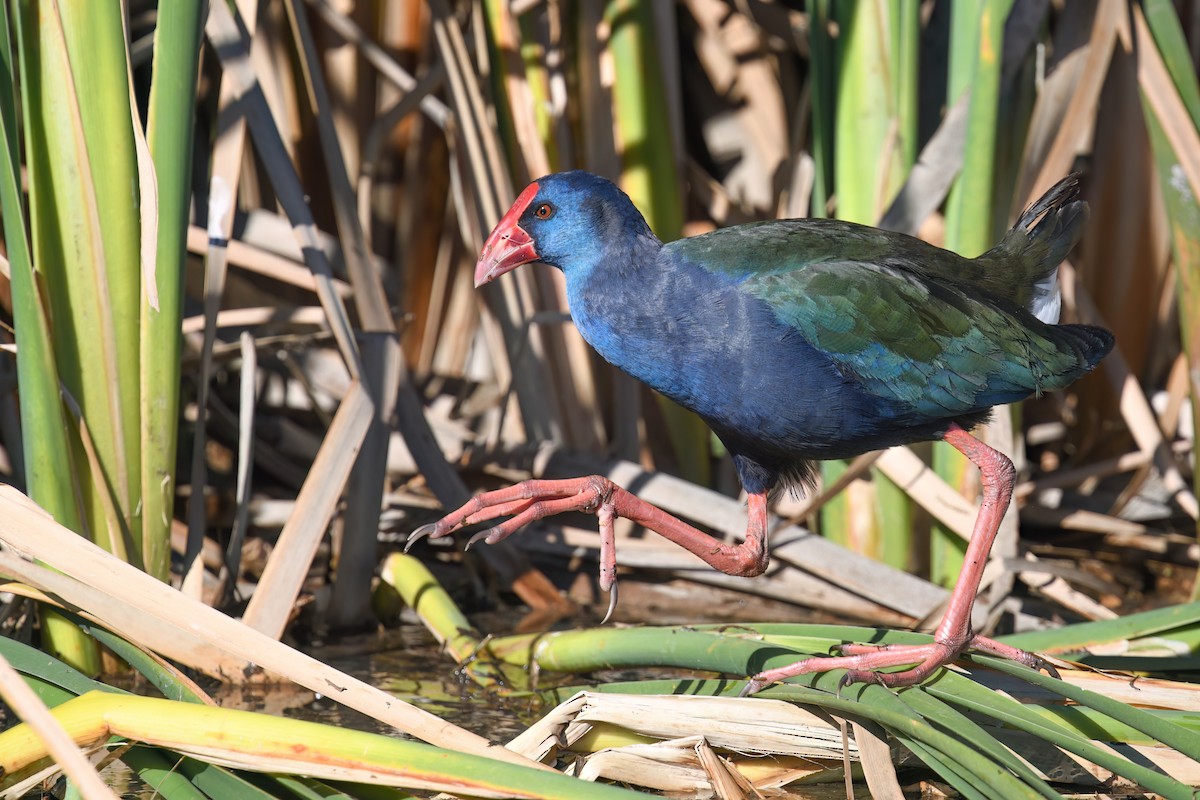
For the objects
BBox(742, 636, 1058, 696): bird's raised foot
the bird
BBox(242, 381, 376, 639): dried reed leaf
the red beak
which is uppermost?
the red beak

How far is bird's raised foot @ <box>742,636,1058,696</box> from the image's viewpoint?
1.95 metres

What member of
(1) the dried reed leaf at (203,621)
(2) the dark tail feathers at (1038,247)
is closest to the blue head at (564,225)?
(2) the dark tail feathers at (1038,247)

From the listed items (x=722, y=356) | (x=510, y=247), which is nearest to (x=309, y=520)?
(x=510, y=247)

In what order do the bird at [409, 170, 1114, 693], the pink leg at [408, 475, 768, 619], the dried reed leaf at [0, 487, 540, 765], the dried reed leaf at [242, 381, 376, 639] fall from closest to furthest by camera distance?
1. the dried reed leaf at [0, 487, 540, 765]
2. the pink leg at [408, 475, 768, 619]
3. the bird at [409, 170, 1114, 693]
4. the dried reed leaf at [242, 381, 376, 639]

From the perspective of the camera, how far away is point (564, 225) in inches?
89.9

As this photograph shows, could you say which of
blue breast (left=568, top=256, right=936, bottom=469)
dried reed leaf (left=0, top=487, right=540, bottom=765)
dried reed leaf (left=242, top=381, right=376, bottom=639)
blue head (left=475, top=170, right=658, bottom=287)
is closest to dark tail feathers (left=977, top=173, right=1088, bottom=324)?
blue breast (left=568, top=256, right=936, bottom=469)

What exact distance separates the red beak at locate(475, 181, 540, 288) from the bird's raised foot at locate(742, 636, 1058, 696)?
0.86 meters

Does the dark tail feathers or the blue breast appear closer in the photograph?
the blue breast

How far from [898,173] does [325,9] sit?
1.45 m

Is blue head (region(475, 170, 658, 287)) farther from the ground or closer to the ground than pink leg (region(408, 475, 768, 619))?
farther from the ground

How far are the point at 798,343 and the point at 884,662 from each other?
0.54 m

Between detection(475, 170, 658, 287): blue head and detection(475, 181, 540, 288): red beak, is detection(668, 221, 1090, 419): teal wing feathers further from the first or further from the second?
detection(475, 181, 540, 288): red beak

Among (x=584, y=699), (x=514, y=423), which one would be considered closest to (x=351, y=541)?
(x=514, y=423)

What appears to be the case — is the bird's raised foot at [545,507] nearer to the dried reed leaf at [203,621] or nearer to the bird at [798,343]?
the bird at [798,343]
